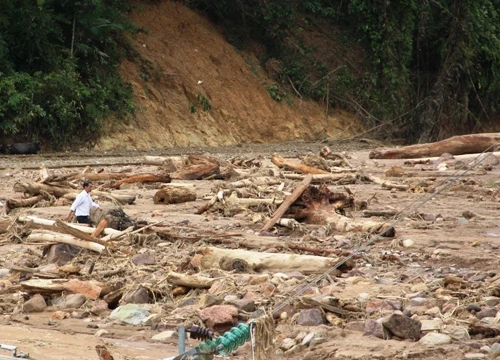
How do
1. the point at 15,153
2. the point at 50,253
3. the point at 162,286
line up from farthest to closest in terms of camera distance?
the point at 15,153 < the point at 50,253 < the point at 162,286

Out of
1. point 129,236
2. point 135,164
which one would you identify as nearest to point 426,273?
point 129,236

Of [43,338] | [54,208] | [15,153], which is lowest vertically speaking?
[15,153]

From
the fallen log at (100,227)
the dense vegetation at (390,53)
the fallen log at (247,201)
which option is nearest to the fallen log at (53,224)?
the fallen log at (100,227)

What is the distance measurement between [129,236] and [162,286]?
1.86m

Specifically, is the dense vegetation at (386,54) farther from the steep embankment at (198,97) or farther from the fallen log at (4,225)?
the fallen log at (4,225)

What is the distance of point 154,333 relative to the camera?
293 inches

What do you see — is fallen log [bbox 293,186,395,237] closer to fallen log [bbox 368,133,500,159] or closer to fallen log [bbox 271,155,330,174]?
fallen log [bbox 271,155,330,174]

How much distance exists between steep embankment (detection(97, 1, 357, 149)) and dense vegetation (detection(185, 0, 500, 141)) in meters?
0.86

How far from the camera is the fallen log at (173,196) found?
13.3m

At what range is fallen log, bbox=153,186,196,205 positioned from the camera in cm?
1334

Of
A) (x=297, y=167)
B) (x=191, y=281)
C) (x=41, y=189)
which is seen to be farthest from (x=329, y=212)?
(x=297, y=167)

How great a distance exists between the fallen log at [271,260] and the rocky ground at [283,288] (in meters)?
0.08

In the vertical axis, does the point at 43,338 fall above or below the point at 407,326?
below

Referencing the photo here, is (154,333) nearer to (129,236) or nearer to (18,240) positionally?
(129,236)
